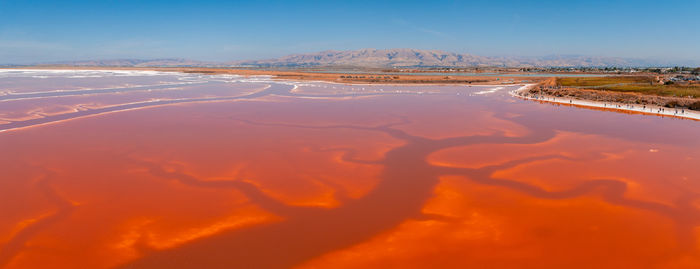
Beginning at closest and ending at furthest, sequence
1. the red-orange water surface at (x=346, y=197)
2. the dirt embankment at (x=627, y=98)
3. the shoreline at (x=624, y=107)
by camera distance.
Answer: the red-orange water surface at (x=346, y=197) < the shoreline at (x=624, y=107) < the dirt embankment at (x=627, y=98)

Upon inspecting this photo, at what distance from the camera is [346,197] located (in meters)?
8.71

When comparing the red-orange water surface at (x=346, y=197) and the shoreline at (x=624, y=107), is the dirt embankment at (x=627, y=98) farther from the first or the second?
the red-orange water surface at (x=346, y=197)

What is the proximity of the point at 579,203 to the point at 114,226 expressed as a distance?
32.3 ft

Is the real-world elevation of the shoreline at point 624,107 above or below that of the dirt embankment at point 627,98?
below

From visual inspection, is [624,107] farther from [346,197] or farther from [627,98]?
[346,197]

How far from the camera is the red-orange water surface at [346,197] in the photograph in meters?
6.38

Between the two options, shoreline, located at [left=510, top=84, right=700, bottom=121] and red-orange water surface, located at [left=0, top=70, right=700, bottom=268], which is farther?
shoreline, located at [left=510, top=84, right=700, bottom=121]

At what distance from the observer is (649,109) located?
22469 mm

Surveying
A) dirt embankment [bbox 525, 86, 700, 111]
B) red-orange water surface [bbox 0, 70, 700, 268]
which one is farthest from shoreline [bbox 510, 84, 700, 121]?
red-orange water surface [bbox 0, 70, 700, 268]

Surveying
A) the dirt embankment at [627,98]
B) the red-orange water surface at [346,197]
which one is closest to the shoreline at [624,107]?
the dirt embankment at [627,98]

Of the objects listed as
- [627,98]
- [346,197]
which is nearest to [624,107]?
[627,98]

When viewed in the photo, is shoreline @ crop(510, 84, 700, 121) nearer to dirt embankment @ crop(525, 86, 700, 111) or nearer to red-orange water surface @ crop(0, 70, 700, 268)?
dirt embankment @ crop(525, 86, 700, 111)

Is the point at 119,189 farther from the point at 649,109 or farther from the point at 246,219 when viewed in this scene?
the point at 649,109

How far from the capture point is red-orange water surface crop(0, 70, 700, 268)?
6.38 meters
